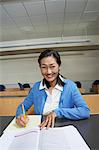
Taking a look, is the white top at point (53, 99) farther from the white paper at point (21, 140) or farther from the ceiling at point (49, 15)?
Result: the ceiling at point (49, 15)

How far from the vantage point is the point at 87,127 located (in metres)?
1.13

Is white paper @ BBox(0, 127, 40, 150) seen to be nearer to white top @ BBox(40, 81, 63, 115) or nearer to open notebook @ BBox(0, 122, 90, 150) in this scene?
open notebook @ BBox(0, 122, 90, 150)

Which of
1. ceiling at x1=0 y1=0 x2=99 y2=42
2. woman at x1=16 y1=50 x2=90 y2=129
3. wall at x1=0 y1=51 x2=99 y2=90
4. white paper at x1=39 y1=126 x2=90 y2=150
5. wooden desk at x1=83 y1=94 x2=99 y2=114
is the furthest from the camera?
wall at x1=0 y1=51 x2=99 y2=90

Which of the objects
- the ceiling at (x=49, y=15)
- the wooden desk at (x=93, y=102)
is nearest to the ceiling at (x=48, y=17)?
the ceiling at (x=49, y=15)

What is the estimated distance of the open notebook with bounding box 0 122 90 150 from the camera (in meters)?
0.83

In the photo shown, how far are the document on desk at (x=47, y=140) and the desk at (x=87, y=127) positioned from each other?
32 mm

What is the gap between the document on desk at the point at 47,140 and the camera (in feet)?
2.72

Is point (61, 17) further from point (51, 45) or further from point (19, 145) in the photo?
point (19, 145)

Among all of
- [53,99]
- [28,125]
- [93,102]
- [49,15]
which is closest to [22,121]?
[28,125]

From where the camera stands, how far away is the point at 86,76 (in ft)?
26.6

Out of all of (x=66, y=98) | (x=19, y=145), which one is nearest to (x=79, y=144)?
(x=19, y=145)

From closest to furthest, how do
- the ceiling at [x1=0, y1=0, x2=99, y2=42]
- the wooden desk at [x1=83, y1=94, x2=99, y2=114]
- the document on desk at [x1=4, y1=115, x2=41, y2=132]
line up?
the document on desk at [x1=4, y1=115, x2=41, y2=132]
the wooden desk at [x1=83, y1=94, x2=99, y2=114]
the ceiling at [x1=0, y1=0, x2=99, y2=42]

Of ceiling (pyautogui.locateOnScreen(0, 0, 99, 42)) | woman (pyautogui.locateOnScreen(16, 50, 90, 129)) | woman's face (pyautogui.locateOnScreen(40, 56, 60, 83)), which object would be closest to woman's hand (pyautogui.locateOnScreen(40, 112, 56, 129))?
woman (pyautogui.locateOnScreen(16, 50, 90, 129))

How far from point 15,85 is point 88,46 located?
3.25 metres
